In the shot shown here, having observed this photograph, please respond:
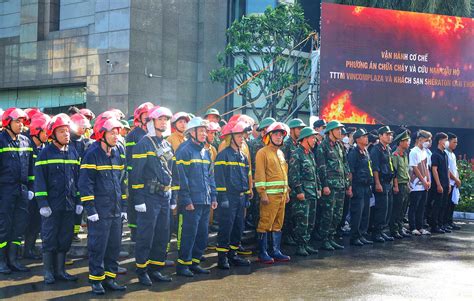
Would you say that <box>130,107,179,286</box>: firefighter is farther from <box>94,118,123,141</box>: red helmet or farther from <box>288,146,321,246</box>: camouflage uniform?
<box>288,146,321,246</box>: camouflage uniform

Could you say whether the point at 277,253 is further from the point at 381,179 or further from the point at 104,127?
the point at 104,127

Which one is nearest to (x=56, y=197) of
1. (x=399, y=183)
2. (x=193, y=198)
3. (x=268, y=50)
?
(x=193, y=198)

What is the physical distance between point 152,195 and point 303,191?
3.17m

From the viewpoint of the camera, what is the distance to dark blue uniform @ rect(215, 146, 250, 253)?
9102mm

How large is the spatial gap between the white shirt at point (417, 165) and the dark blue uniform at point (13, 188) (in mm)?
7817

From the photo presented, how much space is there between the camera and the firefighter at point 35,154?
9336 mm

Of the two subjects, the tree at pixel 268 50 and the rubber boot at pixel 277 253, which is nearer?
the rubber boot at pixel 277 253

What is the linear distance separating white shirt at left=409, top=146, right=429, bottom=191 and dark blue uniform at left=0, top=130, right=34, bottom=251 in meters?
7.82

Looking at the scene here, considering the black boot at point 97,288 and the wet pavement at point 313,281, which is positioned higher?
the black boot at point 97,288

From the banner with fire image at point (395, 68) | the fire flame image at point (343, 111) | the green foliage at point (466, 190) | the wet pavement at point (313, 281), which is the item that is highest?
the banner with fire image at point (395, 68)

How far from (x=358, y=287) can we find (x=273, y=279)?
3.64ft

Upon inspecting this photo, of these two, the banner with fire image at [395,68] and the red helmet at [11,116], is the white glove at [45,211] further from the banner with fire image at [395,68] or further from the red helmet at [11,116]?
the banner with fire image at [395,68]

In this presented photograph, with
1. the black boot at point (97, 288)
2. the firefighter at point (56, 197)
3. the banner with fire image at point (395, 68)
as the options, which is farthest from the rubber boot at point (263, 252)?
the banner with fire image at point (395, 68)

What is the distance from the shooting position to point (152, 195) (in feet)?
26.1
